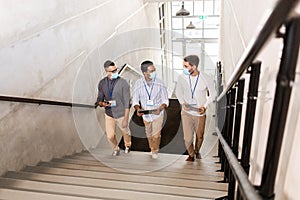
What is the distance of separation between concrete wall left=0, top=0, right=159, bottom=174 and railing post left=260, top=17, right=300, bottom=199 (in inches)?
103

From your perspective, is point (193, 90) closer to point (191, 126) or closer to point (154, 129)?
point (191, 126)

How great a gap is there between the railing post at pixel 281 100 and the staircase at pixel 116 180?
1420 millimetres

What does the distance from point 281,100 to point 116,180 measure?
230 cm

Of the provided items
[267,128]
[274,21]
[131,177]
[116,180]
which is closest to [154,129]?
[131,177]

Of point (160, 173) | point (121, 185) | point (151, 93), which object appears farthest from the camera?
point (151, 93)

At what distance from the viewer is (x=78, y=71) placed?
473 cm

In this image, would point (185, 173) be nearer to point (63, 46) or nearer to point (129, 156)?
point (129, 156)

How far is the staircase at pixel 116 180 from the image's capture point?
8.02ft

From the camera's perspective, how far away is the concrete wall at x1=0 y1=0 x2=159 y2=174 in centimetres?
304

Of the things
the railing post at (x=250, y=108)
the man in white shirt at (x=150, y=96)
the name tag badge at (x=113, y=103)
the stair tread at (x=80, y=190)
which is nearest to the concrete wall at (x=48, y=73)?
the stair tread at (x=80, y=190)

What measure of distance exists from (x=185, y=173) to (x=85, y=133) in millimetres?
2273

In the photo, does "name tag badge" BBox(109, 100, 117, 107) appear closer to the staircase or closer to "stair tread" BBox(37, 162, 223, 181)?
the staircase

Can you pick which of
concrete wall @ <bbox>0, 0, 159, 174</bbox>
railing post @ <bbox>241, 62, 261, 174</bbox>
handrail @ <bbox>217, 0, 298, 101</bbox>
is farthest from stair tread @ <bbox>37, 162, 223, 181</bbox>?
handrail @ <bbox>217, 0, 298, 101</bbox>

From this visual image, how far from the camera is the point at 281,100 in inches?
35.4
